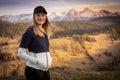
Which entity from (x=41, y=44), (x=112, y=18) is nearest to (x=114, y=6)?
(x=112, y=18)

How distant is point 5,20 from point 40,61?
5600mm

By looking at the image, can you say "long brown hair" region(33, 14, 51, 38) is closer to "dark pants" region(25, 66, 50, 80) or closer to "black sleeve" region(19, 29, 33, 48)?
"black sleeve" region(19, 29, 33, 48)

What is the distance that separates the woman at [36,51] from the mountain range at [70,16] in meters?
5.31

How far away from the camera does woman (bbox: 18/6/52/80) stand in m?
2.85

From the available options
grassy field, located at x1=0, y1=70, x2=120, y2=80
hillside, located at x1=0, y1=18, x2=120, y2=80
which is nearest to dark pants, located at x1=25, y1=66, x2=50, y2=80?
grassy field, located at x1=0, y1=70, x2=120, y2=80

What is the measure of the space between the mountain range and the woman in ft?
17.4

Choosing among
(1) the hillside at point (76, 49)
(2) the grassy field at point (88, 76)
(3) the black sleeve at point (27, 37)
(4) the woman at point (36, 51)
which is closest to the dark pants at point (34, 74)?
(4) the woman at point (36, 51)

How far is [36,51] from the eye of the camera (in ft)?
9.40

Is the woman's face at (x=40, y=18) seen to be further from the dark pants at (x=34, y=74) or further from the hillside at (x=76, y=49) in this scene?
the hillside at (x=76, y=49)

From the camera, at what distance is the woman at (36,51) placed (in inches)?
112

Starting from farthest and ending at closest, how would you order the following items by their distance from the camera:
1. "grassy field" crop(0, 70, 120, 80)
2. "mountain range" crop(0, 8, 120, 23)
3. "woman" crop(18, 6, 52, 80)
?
1. "mountain range" crop(0, 8, 120, 23)
2. "grassy field" crop(0, 70, 120, 80)
3. "woman" crop(18, 6, 52, 80)

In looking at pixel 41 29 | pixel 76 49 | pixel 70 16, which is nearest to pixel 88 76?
pixel 76 49

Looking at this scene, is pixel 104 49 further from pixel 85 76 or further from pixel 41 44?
pixel 41 44

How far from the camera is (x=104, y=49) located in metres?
8.60
